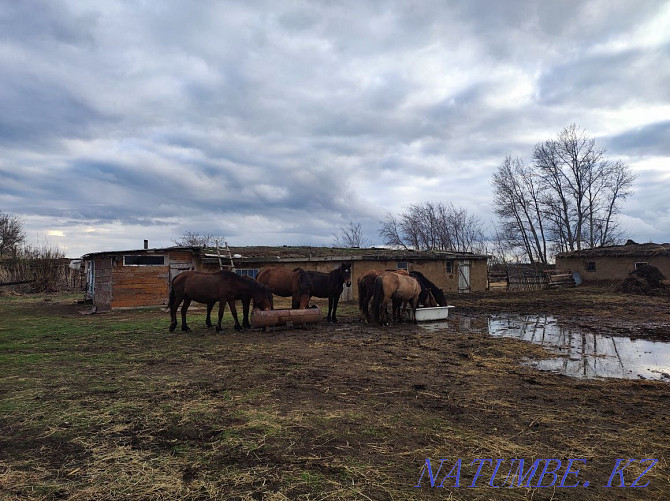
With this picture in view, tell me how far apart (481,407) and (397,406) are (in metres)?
1.00

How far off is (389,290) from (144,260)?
11.6 metres

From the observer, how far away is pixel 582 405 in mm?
4711

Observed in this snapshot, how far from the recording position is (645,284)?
21672mm

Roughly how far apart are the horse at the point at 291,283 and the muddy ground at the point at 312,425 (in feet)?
12.9

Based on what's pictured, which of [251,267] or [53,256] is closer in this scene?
[251,267]

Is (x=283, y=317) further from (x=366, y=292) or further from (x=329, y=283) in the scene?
(x=366, y=292)

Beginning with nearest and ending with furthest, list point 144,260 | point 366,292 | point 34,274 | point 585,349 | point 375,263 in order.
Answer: point 585,349
point 366,292
point 144,260
point 375,263
point 34,274

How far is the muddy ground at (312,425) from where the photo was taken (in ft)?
9.55

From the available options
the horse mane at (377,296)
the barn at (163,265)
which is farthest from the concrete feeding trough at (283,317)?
the barn at (163,265)

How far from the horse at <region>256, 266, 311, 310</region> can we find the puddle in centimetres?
387

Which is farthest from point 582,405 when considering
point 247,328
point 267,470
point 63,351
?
point 63,351

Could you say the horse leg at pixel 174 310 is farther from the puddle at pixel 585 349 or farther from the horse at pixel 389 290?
the puddle at pixel 585 349

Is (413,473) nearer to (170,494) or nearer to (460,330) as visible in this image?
(170,494)

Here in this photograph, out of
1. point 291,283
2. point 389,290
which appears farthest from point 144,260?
point 389,290
